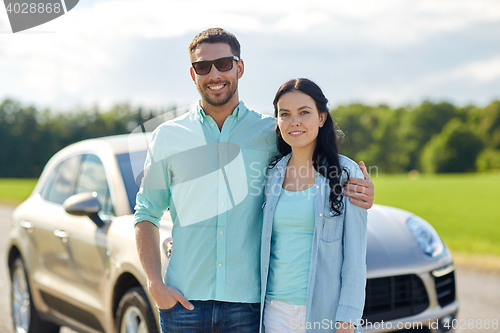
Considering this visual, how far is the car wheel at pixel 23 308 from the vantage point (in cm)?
477

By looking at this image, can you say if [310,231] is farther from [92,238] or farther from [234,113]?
[92,238]

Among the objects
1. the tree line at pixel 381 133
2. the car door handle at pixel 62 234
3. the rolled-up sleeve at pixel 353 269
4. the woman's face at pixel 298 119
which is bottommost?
the tree line at pixel 381 133

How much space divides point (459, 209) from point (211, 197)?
2821 cm

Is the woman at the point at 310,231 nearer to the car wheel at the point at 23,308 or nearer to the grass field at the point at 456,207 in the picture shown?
the car wheel at the point at 23,308

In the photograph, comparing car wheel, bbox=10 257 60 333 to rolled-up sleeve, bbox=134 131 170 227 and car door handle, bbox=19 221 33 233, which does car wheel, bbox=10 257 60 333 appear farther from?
rolled-up sleeve, bbox=134 131 170 227

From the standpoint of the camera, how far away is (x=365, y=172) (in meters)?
2.51

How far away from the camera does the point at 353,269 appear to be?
7.37 feet

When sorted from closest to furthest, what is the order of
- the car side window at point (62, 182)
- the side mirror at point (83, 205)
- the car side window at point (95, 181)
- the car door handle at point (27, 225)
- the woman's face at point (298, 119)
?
1. the woman's face at point (298, 119)
2. the side mirror at point (83, 205)
3. the car side window at point (95, 181)
4. the car side window at point (62, 182)
5. the car door handle at point (27, 225)

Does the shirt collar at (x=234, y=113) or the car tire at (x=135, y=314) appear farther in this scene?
the car tire at (x=135, y=314)

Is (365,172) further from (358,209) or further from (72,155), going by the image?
(72,155)

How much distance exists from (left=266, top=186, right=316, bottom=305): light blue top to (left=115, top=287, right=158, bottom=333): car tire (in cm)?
103

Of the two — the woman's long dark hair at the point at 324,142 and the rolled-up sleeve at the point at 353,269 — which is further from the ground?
the woman's long dark hair at the point at 324,142

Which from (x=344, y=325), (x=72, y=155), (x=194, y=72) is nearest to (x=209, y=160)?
(x=194, y=72)

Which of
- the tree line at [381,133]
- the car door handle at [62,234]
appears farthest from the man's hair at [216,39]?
the tree line at [381,133]
